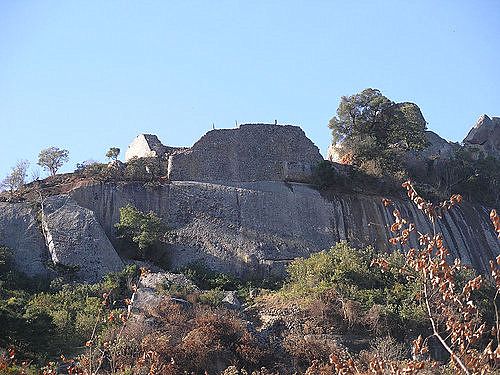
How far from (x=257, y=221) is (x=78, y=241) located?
7.72m

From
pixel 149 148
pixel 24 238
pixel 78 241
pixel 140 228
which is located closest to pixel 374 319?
pixel 140 228

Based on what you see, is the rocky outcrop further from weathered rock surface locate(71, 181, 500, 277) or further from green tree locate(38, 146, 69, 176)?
green tree locate(38, 146, 69, 176)

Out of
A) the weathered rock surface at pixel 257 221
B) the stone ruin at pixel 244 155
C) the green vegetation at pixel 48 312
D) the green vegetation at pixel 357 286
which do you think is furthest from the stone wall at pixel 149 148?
the green vegetation at pixel 357 286

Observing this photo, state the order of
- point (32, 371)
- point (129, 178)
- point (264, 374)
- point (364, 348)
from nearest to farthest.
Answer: point (32, 371) < point (264, 374) < point (364, 348) < point (129, 178)

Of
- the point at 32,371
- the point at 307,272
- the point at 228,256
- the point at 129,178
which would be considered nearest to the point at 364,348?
the point at 307,272

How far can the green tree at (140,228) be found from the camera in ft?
88.9

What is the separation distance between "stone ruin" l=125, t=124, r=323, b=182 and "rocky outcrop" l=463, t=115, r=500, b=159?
1823 centimetres

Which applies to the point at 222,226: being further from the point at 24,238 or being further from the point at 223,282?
the point at 24,238

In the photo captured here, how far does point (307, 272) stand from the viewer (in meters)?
25.1

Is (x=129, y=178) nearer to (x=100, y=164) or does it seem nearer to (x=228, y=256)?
(x=100, y=164)

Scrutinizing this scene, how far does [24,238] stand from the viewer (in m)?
26.8

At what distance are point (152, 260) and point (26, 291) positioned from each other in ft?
17.8

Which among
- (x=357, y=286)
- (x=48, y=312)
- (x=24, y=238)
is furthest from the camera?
(x=24, y=238)

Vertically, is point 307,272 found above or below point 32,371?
above
